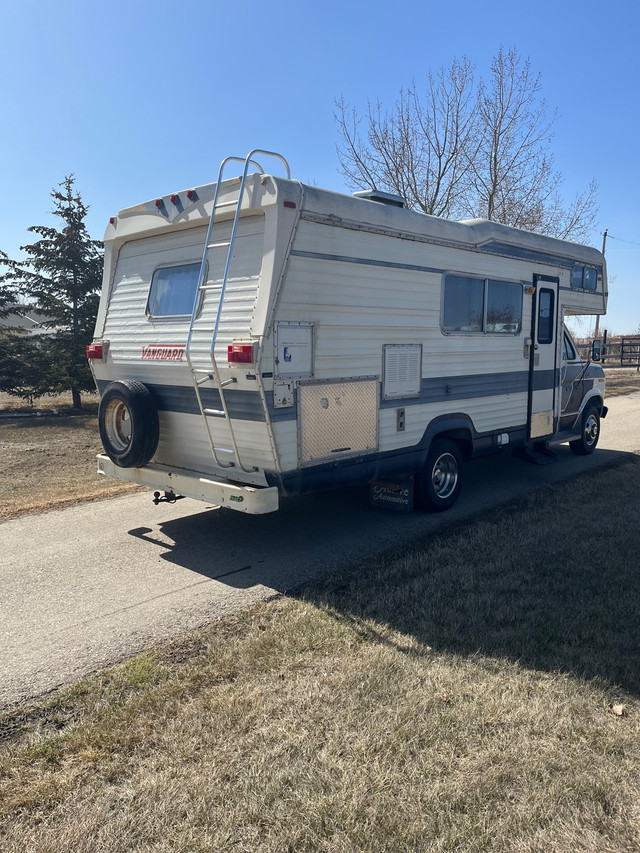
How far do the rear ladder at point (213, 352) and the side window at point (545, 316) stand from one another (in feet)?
13.8

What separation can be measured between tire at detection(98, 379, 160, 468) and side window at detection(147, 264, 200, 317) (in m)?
0.71

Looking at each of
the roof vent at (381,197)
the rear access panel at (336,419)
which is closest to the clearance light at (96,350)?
the rear access panel at (336,419)

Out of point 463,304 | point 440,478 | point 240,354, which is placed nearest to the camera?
point 240,354

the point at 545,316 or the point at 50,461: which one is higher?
the point at 545,316

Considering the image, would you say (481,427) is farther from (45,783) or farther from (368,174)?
(368,174)

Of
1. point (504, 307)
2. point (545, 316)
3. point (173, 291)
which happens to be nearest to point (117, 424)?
point (173, 291)

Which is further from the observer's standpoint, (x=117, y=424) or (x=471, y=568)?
(x=117, y=424)

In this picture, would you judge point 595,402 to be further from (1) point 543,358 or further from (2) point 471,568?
(2) point 471,568

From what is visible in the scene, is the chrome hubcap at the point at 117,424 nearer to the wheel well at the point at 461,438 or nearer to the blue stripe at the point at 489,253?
the blue stripe at the point at 489,253

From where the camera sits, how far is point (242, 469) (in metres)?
5.41

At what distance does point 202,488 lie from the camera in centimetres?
547

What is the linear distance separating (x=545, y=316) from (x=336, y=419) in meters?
4.03

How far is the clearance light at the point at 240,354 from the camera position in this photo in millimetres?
4824

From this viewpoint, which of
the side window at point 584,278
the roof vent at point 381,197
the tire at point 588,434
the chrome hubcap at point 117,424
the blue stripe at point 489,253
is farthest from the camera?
the tire at point 588,434
